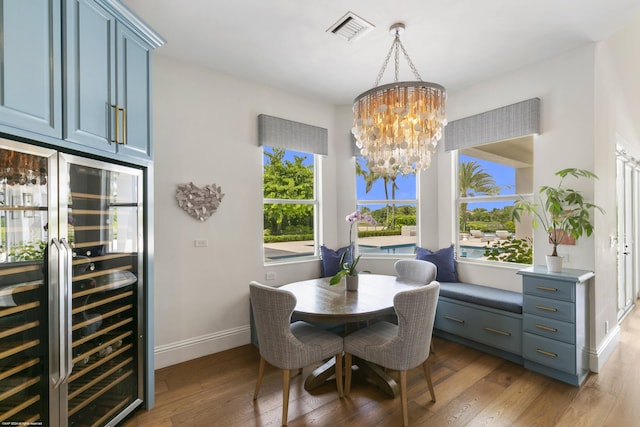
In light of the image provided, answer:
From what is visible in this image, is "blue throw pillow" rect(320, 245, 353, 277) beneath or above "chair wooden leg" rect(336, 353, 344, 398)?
above

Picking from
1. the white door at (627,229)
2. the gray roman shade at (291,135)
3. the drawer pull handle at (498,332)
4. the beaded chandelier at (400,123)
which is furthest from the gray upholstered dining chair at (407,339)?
the white door at (627,229)

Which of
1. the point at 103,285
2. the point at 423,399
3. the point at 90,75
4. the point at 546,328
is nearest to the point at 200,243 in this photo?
the point at 103,285

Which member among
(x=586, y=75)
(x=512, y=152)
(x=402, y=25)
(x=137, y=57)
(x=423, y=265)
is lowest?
(x=423, y=265)

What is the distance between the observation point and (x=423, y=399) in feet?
7.26

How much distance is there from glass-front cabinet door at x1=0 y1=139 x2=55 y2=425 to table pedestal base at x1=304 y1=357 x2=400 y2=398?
1.59m

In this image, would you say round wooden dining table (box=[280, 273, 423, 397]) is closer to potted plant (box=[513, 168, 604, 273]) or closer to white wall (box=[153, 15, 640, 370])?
white wall (box=[153, 15, 640, 370])

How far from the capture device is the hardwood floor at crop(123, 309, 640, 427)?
200cm

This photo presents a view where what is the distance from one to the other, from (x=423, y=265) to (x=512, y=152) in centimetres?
163

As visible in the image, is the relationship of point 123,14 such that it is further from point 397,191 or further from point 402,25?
point 397,191

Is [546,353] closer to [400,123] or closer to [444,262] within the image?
[444,262]

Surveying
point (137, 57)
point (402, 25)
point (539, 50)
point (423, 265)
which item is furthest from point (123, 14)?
point (539, 50)

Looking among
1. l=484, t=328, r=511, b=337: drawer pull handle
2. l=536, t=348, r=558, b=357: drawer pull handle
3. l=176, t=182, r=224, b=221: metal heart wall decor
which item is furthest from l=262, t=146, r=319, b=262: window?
l=536, t=348, r=558, b=357: drawer pull handle

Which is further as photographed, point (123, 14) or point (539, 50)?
point (539, 50)

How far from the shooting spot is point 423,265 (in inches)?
120
